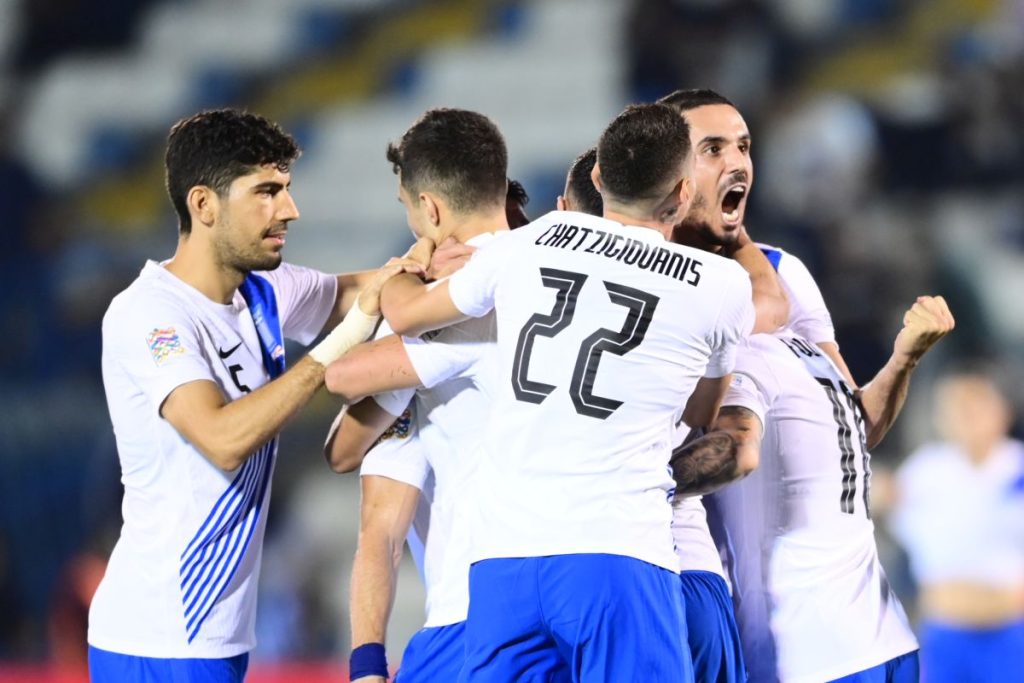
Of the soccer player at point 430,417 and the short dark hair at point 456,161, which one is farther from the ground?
the short dark hair at point 456,161

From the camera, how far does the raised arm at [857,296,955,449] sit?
3.88 metres

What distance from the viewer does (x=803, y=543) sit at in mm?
3791

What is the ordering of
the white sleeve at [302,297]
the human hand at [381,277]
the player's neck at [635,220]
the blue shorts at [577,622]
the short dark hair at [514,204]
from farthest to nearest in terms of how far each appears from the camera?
the white sleeve at [302,297] < the short dark hair at [514,204] < the human hand at [381,277] < the player's neck at [635,220] < the blue shorts at [577,622]

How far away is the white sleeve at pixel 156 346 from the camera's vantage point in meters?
3.80

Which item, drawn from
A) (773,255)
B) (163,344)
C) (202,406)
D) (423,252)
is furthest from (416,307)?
(773,255)

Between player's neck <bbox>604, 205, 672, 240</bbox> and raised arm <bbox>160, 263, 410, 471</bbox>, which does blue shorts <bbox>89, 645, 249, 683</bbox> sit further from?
player's neck <bbox>604, 205, 672, 240</bbox>

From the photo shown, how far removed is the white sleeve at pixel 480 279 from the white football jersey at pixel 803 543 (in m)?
0.75

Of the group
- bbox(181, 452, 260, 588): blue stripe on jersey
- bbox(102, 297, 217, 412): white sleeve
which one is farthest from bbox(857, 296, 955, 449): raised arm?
bbox(102, 297, 217, 412): white sleeve

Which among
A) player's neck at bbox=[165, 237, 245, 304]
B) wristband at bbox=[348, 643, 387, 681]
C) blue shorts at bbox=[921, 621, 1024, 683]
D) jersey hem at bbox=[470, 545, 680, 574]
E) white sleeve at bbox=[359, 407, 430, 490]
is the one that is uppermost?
player's neck at bbox=[165, 237, 245, 304]

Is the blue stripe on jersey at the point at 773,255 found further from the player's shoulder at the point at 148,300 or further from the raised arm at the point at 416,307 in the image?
the player's shoulder at the point at 148,300

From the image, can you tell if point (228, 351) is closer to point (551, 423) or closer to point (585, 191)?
point (585, 191)

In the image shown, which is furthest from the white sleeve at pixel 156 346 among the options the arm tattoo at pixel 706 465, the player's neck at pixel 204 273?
the arm tattoo at pixel 706 465

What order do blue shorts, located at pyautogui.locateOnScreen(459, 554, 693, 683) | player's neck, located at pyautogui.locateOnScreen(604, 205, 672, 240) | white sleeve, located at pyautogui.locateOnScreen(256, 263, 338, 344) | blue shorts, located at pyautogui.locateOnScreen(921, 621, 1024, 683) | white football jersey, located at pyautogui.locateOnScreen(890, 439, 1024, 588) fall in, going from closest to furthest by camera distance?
blue shorts, located at pyautogui.locateOnScreen(459, 554, 693, 683), player's neck, located at pyautogui.locateOnScreen(604, 205, 672, 240), white sleeve, located at pyautogui.locateOnScreen(256, 263, 338, 344), blue shorts, located at pyautogui.locateOnScreen(921, 621, 1024, 683), white football jersey, located at pyautogui.locateOnScreen(890, 439, 1024, 588)

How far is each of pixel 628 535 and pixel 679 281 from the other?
0.61 m
